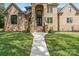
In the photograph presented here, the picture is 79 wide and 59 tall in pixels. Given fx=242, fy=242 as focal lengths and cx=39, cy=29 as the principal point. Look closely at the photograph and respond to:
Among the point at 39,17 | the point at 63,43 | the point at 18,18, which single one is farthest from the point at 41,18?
the point at 63,43

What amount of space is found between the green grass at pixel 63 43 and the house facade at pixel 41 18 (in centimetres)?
10

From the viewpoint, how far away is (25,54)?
3.64 meters

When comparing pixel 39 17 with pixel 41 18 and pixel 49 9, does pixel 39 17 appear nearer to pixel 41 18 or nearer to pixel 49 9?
pixel 41 18

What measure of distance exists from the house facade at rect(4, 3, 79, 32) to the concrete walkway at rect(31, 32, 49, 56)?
0.26 ft

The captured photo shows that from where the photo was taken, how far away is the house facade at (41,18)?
12.5ft

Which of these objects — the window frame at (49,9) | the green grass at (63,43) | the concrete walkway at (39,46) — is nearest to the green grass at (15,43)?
the concrete walkway at (39,46)

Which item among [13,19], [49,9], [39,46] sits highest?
[49,9]

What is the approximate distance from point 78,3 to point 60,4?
28 cm

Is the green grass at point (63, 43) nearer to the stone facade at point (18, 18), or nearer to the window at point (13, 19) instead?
the stone facade at point (18, 18)

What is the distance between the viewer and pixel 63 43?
3.73m

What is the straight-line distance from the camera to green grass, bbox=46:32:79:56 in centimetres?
365

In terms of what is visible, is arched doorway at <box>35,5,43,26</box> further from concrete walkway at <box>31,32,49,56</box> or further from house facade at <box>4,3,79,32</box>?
concrete walkway at <box>31,32,49,56</box>

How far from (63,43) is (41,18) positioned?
525 mm

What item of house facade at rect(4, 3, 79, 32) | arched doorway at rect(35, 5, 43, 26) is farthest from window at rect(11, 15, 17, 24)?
arched doorway at rect(35, 5, 43, 26)
